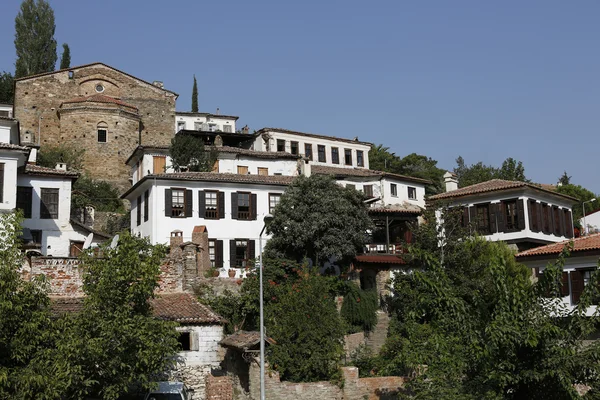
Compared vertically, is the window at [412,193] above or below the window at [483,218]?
above

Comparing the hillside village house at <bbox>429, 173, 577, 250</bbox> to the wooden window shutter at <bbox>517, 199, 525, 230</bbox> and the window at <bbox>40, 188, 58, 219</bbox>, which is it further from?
the window at <bbox>40, 188, 58, 219</bbox>

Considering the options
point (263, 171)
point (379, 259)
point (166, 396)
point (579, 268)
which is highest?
point (263, 171)

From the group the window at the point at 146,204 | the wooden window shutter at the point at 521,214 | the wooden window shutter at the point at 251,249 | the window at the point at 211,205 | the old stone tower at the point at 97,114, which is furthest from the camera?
the old stone tower at the point at 97,114

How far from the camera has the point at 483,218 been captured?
48906mm

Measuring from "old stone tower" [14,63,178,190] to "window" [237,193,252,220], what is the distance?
23719mm

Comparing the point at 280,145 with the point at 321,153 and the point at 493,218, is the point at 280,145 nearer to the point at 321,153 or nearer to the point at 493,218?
the point at 321,153

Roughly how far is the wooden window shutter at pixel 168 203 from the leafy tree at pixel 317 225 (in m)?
6.71

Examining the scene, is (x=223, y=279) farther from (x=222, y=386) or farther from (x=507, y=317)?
(x=507, y=317)

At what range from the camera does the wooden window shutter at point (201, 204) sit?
4331cm

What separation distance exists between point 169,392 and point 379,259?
19.5 metres

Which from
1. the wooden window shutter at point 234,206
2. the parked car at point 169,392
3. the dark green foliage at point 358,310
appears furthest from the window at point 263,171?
the parked car at point 169,392

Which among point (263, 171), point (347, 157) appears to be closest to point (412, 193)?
point (347, 157)

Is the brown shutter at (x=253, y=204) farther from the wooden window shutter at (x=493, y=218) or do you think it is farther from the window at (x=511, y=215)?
the window at (x=511, y=215)

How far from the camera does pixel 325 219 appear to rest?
38.8 m
